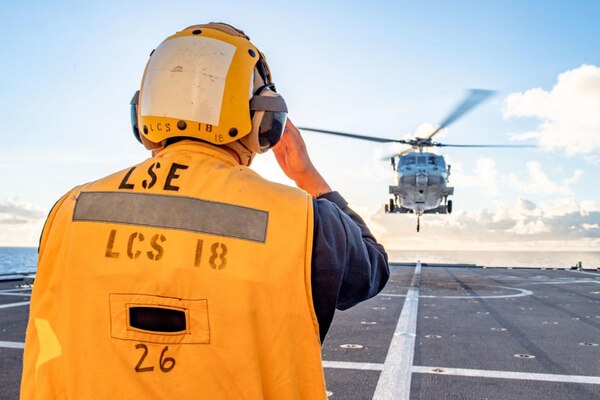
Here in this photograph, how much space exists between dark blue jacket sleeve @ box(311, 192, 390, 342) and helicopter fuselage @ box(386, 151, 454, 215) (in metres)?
24.3

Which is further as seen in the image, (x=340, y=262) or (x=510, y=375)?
(x=510, y=375)

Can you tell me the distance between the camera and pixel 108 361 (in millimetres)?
1417

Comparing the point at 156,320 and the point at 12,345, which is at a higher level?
the point at 156,320

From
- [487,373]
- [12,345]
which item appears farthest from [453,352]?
[12,345]

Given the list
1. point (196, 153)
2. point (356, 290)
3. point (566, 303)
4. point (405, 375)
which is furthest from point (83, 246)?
point (566, 303)

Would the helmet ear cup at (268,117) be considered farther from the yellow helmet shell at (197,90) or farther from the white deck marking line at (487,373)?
the white deck marking line at (487,373)

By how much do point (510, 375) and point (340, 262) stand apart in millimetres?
4393

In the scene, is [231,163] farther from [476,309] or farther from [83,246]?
[476,309]

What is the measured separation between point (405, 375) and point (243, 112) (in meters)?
4.02

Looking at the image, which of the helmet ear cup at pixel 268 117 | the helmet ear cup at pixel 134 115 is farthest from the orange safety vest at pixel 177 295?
the helmet ear cup at pixel 134 115

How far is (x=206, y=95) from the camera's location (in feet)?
5.71

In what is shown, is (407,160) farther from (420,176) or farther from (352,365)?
(352,365)

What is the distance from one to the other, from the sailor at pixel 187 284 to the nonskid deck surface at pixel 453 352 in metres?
3.12

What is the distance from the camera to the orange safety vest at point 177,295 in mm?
1400
